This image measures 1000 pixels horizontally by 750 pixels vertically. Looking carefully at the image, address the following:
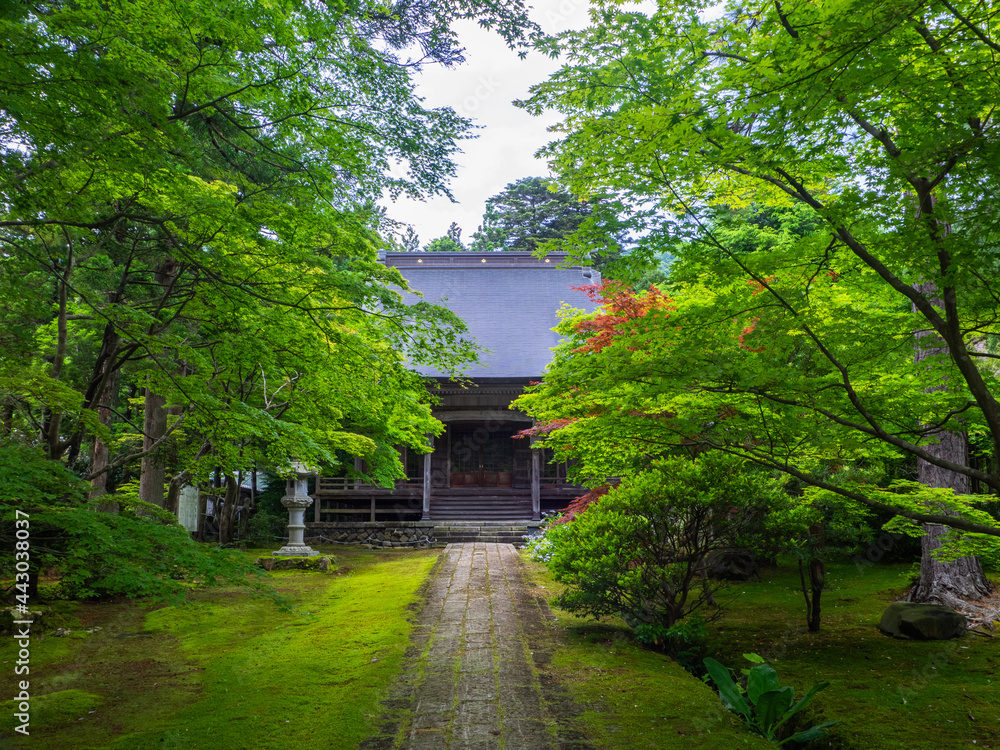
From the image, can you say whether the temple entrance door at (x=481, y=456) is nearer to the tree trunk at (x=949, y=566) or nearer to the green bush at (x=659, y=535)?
the tree trunk at (x=949, y=566)

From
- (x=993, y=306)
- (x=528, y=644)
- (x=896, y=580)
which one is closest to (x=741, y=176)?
(x=993, y=306)

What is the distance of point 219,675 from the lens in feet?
16.0

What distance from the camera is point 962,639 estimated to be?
6309mm

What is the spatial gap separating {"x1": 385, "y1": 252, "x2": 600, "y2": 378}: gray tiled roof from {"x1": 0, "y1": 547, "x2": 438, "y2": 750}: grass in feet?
32.8

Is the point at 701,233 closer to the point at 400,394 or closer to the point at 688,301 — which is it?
the point at 688,301

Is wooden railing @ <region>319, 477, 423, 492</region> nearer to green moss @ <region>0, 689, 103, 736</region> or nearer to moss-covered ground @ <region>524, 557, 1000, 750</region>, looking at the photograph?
moss-covered ground @ <region>524, 557, 1000, 750</region>

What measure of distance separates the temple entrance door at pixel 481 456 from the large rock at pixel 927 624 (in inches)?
481

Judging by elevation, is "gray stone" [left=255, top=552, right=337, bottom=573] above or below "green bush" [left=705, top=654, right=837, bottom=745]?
below

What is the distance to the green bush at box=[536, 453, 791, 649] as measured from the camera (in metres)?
5.52

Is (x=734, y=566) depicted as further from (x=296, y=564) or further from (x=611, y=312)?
(x=296, y=564)

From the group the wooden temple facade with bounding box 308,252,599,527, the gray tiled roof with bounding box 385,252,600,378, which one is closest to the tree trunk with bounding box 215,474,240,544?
the wooden temple facade with bounding box 308,252,599,527

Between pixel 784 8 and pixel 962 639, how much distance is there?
650 cm

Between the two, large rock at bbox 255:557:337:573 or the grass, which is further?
large rock at bbox 255:557:337:573

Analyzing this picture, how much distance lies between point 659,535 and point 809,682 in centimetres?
177
